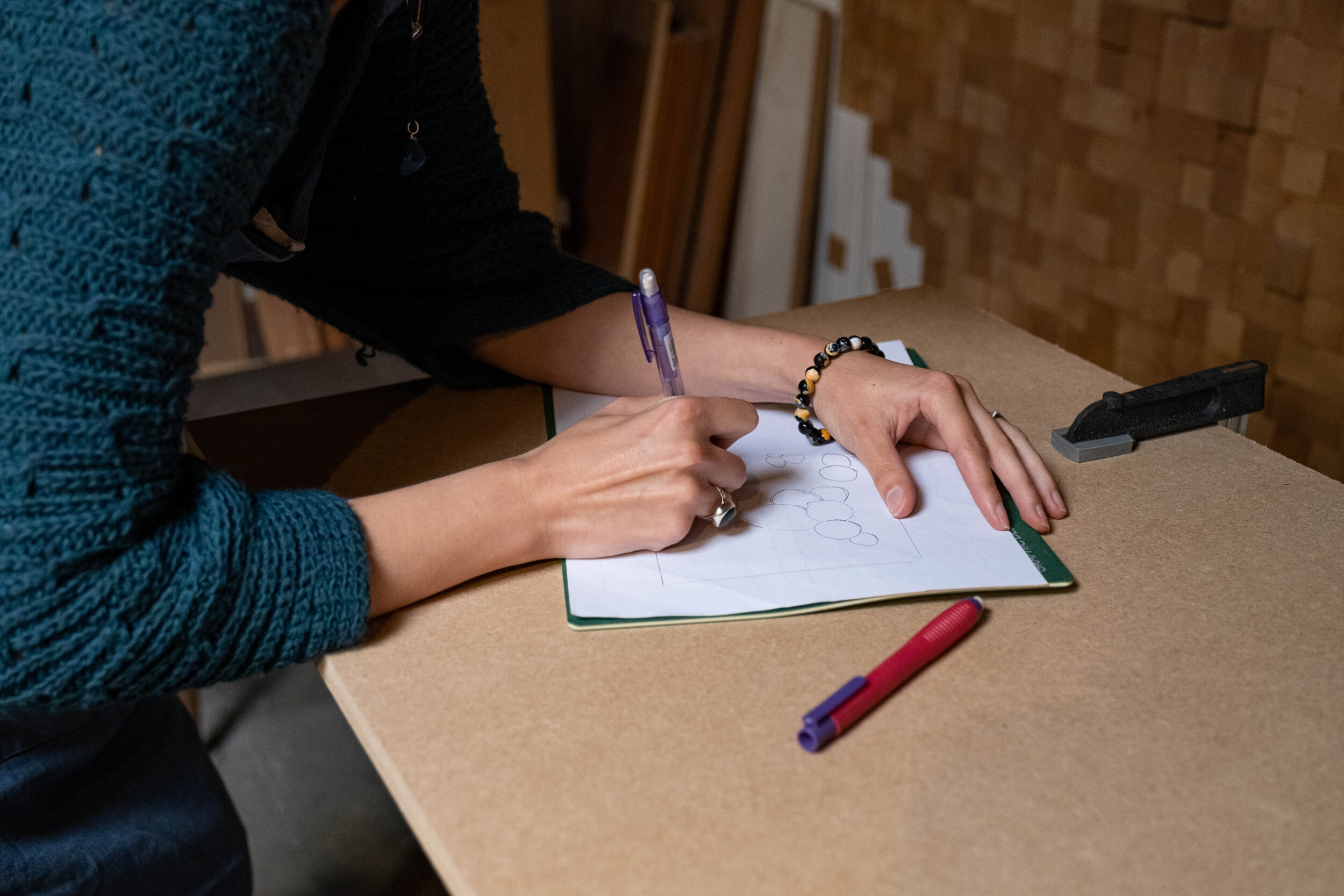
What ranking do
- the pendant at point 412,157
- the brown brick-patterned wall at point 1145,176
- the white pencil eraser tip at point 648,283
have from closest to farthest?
the white pencil eraser tip at point 648,283 → the pendant at point 412,157 → the brown brick-patterned wall at point 1145,176

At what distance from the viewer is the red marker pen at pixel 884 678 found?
0.55 metres

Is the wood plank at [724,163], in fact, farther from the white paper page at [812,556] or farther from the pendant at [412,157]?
the white paper page at [812,556]

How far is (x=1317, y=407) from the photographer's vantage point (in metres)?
1.26

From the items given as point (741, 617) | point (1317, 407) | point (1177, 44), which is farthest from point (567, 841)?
point (1177, 44)

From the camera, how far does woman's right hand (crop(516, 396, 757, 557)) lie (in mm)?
684

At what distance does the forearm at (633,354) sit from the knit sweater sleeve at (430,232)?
0.02 meters

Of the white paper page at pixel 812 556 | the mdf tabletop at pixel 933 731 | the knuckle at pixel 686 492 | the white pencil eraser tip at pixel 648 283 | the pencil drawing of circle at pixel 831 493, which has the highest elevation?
the white pencil eraser tip at pixel 648 283

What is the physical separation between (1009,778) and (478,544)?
0.34 m

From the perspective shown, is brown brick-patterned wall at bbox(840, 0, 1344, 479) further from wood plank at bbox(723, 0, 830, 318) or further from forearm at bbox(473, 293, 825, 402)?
forearm at bbox(473, 293, 825, 402)

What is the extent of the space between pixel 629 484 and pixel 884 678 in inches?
8.3

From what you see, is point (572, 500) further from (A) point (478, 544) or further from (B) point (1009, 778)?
(B) point (1009, 778)

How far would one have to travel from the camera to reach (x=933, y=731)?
55cm

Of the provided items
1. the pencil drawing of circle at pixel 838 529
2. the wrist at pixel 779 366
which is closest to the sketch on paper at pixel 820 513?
the pencil drawing of circle at pixel 838 529

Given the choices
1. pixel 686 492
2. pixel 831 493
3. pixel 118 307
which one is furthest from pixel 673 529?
pixel 118 307
